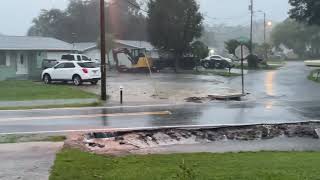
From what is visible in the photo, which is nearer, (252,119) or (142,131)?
(142,131)

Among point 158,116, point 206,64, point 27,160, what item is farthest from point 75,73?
point 206,64

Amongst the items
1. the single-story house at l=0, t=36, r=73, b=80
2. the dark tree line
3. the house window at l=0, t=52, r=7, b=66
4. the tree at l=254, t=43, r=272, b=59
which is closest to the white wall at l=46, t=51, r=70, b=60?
the single-story house at l=0, t=36, r=73, b=80

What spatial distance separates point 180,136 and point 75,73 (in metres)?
22.2

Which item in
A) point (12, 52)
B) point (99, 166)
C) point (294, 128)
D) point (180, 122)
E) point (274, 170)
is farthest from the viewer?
point (12, 52)

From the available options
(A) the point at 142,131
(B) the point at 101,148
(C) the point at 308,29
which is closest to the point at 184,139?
(A) the point at 142,131

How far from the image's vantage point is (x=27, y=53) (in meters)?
50.4

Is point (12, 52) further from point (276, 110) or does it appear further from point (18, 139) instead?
point (18, 139)

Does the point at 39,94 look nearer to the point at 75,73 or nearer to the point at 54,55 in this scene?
the point at 75,73

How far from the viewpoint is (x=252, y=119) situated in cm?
1750

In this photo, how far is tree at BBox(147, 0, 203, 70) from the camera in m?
56.5

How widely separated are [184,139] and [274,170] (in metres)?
5.43

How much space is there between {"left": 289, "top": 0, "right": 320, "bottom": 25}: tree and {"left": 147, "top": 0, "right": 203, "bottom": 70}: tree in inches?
389

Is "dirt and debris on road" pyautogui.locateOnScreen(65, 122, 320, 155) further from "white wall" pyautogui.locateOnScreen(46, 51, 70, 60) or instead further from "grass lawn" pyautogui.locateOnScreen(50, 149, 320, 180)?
"white wall" pyautogui.locateOnScreen(46, 51, 70, 60)

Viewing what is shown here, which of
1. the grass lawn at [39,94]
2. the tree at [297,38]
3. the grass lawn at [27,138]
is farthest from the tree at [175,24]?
the tree at [297,38]
